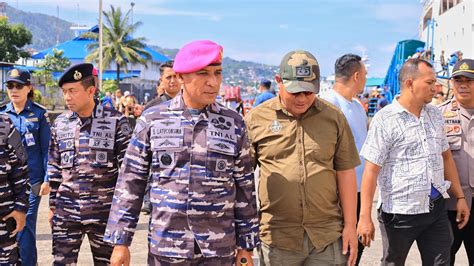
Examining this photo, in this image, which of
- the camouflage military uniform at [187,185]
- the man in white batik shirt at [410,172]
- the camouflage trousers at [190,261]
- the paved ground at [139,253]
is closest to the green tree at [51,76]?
the paved ground at [139,253]

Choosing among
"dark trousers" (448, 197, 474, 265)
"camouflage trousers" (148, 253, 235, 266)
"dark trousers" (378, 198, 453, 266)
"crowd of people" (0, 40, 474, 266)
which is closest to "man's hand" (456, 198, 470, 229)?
"crowd of people" (0, 40, 474, 266)

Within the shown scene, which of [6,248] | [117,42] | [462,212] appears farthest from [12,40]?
[462,212]

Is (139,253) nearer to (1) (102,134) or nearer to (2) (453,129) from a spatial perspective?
(1) (102,134)

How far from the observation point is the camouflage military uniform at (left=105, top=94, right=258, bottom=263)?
123 inches

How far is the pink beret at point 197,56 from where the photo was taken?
10.2 ft

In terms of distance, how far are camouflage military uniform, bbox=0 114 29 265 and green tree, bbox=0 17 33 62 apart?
66257 mm

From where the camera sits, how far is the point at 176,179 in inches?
123

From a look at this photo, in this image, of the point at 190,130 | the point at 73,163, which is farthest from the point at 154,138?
the point at 73,163

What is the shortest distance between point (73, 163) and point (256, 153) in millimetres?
1499

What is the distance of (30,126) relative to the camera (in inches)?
229

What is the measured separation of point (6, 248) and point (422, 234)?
3.14m

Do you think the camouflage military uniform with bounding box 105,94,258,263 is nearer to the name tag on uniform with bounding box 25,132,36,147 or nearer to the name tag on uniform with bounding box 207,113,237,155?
the name tag on uniform with bounding box 207,113,237,155

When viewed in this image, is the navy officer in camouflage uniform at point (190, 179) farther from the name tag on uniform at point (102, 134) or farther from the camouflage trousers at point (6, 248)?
the camouflage trousers at point (6, 248)

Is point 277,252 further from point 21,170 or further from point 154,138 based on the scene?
point 21,170
